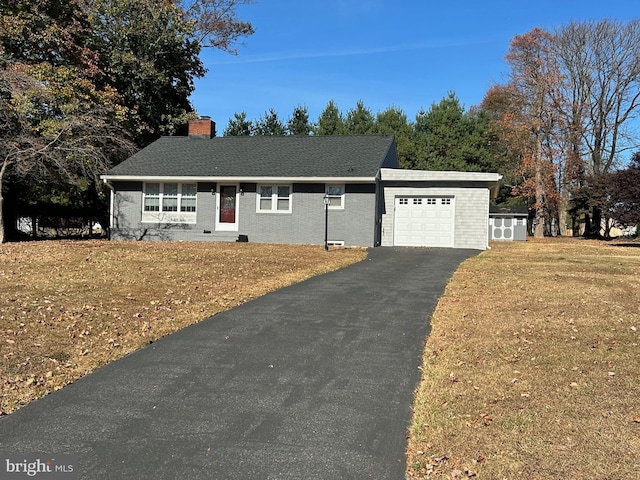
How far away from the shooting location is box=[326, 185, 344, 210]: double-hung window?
61.9ft

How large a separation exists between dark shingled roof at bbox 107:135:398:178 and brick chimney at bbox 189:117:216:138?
0.72 m

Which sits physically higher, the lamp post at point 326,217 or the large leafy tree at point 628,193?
the large leafy tree at point 628,193

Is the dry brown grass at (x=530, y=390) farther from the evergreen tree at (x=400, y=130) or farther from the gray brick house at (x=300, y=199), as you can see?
the evergreen tree at (x=400, y=130)

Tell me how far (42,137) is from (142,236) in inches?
205

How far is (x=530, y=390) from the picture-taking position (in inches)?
170

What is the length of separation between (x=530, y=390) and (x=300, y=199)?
15.4 m

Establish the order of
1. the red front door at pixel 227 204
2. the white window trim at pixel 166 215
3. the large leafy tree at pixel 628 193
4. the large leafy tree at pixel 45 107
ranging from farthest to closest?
the large leafy tree at pixel 628 193
the white window trim at pixel 166 215
the red front door at pixel 227 204
the large leafy tree at pixel 45 107

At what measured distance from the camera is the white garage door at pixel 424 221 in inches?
747

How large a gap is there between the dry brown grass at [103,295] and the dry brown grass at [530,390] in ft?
11.1

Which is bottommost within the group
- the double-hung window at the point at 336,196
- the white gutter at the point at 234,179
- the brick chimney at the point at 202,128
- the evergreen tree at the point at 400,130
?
the double-hung window at the point at 336,196

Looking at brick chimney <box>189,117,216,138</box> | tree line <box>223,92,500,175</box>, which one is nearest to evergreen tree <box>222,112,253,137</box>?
tree line <box>223,92,500,175</box>

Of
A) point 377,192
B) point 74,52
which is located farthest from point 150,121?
point 377,192

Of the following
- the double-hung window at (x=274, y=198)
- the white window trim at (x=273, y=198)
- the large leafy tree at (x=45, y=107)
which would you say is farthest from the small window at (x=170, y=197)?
the double-hung window at (x=274, y=198)

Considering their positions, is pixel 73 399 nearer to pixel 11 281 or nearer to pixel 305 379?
pixel 305 379
